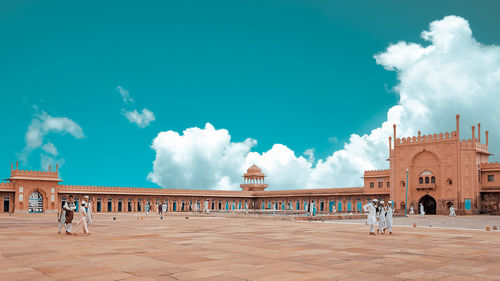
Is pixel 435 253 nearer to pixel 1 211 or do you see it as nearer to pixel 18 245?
pixel 18 245

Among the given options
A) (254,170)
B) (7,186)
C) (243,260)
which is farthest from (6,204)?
(243,260)

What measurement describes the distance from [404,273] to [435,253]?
347 cm

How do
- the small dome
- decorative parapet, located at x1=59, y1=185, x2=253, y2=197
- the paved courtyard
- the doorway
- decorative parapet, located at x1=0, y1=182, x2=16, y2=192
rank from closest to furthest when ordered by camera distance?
1. the paved courtyard
2. decorative parapet, located at x1=0, y1=182, x2=16, y2=192
3. the doorway
4. decorative parapet, located at x1=59, y1=185, x2=253, y2=197
5. the small dome

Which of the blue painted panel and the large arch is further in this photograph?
the large arch

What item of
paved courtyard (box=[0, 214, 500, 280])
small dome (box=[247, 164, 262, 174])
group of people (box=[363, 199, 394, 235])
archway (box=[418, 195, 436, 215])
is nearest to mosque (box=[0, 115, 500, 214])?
archway (box=[418, 195, 436, 215])

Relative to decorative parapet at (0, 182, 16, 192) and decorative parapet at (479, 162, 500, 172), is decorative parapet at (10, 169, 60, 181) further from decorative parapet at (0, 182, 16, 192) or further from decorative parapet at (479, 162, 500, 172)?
decorative parapet at (479, 162, 500, 172)

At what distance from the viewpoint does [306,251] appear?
10852mm

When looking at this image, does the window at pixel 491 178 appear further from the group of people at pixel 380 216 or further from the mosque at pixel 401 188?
the group of people at pixel 380 216

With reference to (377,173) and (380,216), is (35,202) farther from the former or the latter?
(380,216)

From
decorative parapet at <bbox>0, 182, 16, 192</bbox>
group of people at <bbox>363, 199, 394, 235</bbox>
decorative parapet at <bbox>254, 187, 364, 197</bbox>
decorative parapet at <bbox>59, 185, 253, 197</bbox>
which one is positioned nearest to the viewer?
group of people at <bbox>363, 199, 394, 235</bbox>

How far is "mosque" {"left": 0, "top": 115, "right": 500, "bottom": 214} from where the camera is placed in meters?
42.5

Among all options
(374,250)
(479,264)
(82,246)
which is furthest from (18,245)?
(479,264)

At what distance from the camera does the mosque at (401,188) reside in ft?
139

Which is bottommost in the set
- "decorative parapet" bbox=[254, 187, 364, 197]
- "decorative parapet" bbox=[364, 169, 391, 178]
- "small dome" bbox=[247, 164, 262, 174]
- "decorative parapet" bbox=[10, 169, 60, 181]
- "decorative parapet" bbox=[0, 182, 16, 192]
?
"decorative parapet" bbox=[254, 187, 364, 197]
